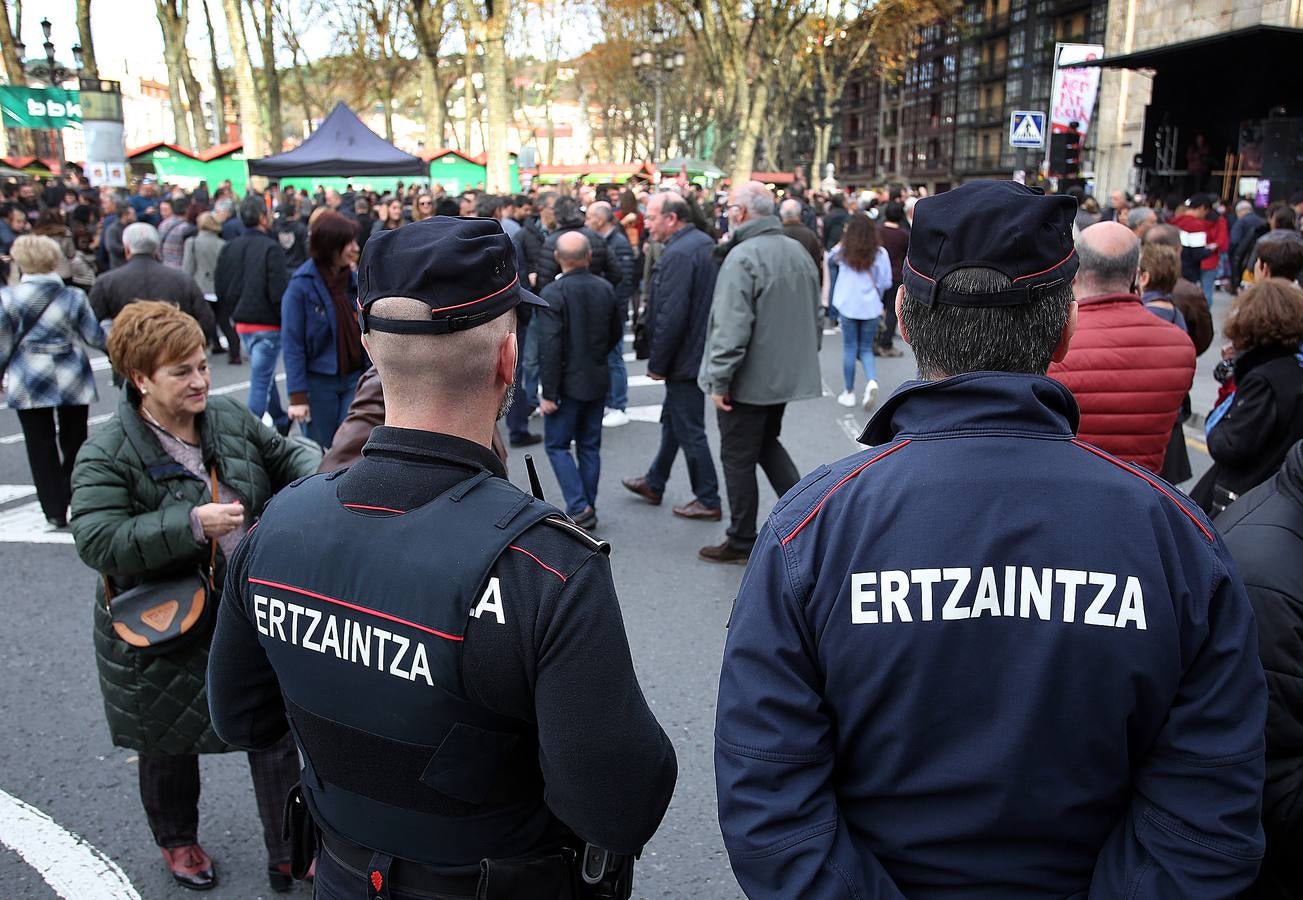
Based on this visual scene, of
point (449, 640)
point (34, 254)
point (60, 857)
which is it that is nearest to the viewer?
point (449, 640)

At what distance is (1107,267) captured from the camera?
3.58 m

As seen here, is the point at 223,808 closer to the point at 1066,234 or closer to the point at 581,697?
the point at 581,697

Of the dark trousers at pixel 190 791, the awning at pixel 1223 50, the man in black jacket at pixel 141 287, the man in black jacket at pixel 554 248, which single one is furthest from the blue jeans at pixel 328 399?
the awning at pixel 1223 50

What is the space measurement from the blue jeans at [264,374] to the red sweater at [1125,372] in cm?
644

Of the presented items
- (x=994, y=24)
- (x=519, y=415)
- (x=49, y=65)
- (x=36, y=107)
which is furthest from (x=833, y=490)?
(x=994, y=24)

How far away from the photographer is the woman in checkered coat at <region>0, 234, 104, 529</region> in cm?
623

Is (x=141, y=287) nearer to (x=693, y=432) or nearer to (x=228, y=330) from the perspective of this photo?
(x=228, y=330)

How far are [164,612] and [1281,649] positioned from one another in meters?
2.63

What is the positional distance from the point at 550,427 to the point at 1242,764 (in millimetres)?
5211

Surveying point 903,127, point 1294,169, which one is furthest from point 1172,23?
point 903,127

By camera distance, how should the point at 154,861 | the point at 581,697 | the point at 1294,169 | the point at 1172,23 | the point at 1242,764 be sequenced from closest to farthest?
the point at 1242,764
the point at 581,697
the point at 154,861
the point at 1294,169
the point at 1172,23

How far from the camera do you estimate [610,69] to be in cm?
5628

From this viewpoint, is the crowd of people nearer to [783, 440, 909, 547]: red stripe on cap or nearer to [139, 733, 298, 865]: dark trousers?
[139, 733, 298, 865]: dark trousers

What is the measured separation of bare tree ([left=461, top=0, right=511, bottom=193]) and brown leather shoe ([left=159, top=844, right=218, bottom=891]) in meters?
22.2
